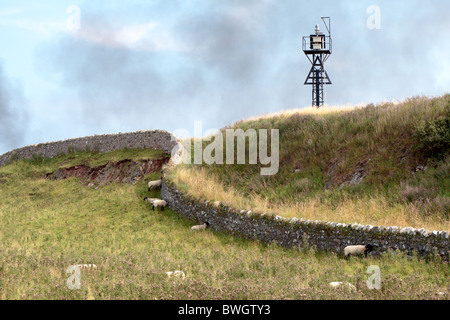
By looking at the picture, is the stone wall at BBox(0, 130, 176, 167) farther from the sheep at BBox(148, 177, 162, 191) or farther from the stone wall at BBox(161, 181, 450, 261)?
the stone wall at BBox(161, 181, 450, 261)

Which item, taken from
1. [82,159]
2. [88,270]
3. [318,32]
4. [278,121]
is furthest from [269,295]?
[318,32]

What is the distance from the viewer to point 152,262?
48.9 feet

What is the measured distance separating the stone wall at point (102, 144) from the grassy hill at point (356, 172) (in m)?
7.08

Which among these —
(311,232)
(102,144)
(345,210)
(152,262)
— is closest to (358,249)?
(311,232)

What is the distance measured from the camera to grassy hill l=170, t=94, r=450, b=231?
1916 cm

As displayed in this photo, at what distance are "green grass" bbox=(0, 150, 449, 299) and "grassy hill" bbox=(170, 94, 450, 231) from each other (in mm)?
2843

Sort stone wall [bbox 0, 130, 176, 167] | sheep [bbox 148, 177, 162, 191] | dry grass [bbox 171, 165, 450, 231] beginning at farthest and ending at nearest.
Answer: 1. stone wall [bbox 0, 130, 176, 167]
2. sheep [bbox 148, 177, 162, 191]
3. dry grass [bbox 171, 165, 450, 231]

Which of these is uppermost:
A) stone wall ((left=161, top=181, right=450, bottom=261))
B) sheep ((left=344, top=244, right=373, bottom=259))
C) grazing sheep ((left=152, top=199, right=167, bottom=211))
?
grazing sheep ((left=152, top=199, right=167, bottom=211))

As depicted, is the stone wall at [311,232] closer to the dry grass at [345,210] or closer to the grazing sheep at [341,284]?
the dry grass at [345,210]

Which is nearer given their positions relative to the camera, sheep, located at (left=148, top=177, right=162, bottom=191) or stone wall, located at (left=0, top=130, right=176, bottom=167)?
sheep, located at (left=148, top=177, right=162, bottom=191)

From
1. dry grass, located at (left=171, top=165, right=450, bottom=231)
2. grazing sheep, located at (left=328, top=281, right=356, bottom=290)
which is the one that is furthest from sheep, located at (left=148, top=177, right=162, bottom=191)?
grazing sheep, located at (left=328, top=281, right=356, bottom=290)

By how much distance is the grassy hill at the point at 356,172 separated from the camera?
19156mm

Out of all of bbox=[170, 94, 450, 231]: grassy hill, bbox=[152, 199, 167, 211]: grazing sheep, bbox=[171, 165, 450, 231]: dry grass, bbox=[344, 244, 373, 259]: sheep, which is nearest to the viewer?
bbox=[344, 244, 373, 259]: sheep

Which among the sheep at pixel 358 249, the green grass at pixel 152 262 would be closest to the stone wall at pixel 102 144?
the green grass at pixel 152 262
